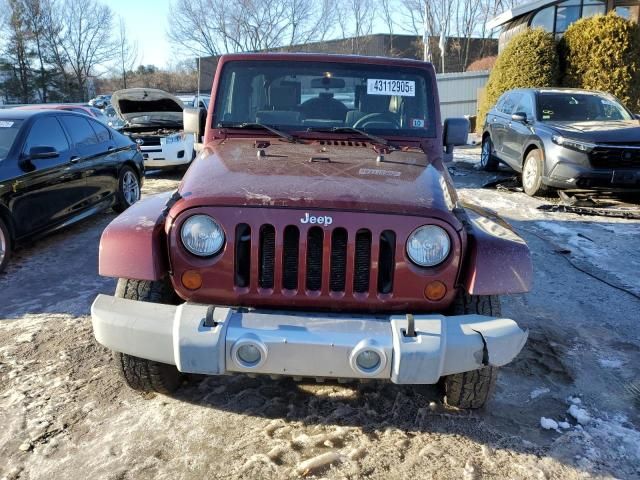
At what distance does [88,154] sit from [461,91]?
17579 mm

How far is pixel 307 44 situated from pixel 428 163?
111 ft

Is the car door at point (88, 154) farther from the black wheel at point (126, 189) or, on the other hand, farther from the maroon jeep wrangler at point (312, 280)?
the maroon jeep wrangler at point (312, 280)

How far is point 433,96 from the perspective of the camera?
12.8 feet

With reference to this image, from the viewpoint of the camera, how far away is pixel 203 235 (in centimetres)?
258

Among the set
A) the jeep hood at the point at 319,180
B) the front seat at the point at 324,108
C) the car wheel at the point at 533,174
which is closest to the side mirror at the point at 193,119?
the jeep hood at the point at 319,180

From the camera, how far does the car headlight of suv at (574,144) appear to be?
775cm

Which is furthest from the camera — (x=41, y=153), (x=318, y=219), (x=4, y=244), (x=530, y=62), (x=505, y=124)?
(x=530, y=62)

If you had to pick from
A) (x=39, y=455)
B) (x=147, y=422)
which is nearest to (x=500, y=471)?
(x=147, y=422)

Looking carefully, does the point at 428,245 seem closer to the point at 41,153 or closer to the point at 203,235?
the point at 203,235

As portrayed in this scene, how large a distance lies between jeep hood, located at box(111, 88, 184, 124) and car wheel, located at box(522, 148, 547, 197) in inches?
261

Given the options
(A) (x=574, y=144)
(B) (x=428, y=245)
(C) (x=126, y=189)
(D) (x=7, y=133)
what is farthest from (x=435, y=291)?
(A) (x=574, y=144)

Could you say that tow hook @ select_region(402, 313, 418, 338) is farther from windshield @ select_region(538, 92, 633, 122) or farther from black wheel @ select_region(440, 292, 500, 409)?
windshield @ select_region(538, 92, 633, 122)

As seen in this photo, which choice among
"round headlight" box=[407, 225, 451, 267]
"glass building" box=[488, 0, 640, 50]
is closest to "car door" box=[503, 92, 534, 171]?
"round headlight" box=[407, 225, 451, 267]

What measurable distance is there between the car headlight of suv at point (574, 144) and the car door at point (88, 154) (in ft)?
20.5
